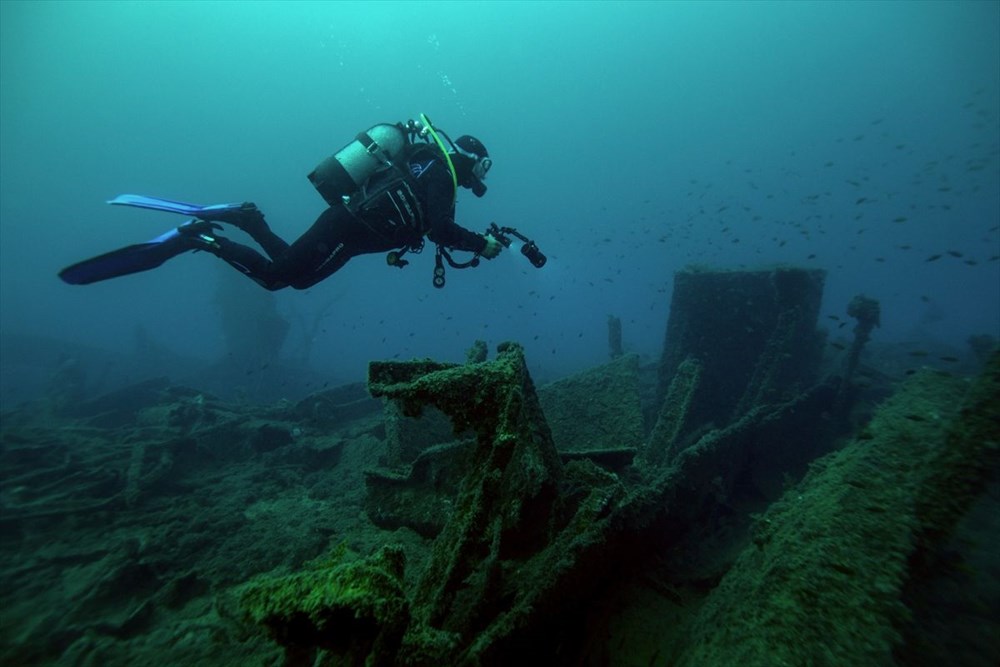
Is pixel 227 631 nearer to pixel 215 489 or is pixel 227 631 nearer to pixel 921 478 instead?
pixel 215 489

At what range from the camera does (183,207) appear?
20.2 feet

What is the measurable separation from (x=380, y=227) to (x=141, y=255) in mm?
2946

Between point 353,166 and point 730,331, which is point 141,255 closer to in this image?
point 353,166

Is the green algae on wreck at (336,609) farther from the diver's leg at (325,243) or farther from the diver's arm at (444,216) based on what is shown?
the diver's leg at (325,243)

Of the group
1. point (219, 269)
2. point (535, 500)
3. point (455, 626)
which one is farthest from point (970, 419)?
point (219, 269)

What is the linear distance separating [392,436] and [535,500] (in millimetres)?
3203

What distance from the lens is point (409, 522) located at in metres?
4.18

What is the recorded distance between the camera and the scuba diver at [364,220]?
5.57m

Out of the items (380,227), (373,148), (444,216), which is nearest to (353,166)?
(373,148)

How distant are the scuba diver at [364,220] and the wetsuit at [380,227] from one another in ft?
0.04

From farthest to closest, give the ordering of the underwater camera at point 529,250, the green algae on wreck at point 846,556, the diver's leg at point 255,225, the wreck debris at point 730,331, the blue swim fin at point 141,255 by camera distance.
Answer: the wreck debris at point 730,331
the diver's leg at point 255,225
the underwater camera at point 529,250
the blue swim fin at point 141,255
the green algae on wreck at point 846,556

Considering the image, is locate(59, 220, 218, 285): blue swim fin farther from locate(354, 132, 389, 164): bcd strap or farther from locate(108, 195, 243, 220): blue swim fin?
locate(354, 132, 389, 164): bcd strap

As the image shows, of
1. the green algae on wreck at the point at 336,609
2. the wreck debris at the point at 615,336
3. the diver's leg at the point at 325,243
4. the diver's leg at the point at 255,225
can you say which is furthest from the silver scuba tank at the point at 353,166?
the wreck debris at the point at 615,336

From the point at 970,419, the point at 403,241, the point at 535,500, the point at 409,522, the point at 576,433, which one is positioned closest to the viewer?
the point at 970,419
